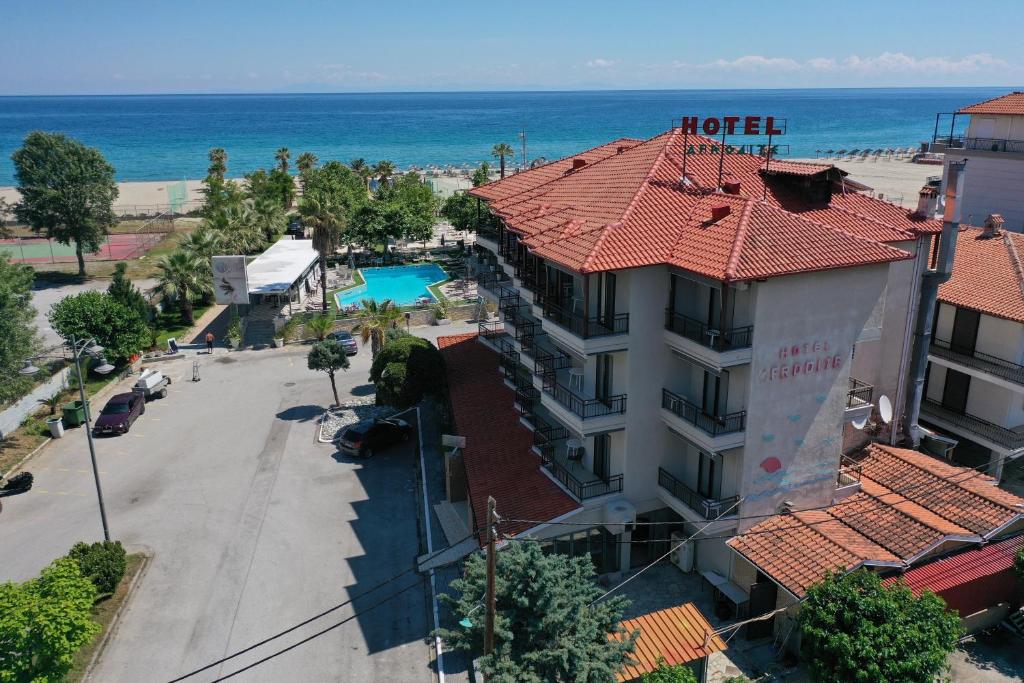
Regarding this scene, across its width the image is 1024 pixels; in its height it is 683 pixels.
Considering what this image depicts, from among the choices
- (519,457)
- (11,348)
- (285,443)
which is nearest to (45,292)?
(11,348)

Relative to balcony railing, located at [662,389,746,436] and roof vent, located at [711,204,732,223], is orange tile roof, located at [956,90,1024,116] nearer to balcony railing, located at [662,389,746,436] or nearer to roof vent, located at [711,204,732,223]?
roof vent, located at [711,204,732,223]

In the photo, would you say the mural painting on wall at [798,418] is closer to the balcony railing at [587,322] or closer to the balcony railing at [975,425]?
the balcony railing at [587,322]

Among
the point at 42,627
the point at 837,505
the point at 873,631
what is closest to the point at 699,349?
the point at 837,505

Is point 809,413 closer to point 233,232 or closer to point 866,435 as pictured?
point 866,435

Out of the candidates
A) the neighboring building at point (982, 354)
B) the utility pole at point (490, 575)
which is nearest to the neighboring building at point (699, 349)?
the neighboring building at point (982, 354)

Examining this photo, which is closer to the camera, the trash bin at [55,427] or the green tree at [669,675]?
the green tree at [669,675]

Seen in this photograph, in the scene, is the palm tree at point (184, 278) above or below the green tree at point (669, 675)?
above

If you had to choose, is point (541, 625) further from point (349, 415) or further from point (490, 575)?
point (349, 415)

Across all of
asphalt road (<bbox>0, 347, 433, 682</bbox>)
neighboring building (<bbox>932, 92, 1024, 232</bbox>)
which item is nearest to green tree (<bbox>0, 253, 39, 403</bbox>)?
asphalt road (<bbox>0, 347, 433, 682</bbox>)
